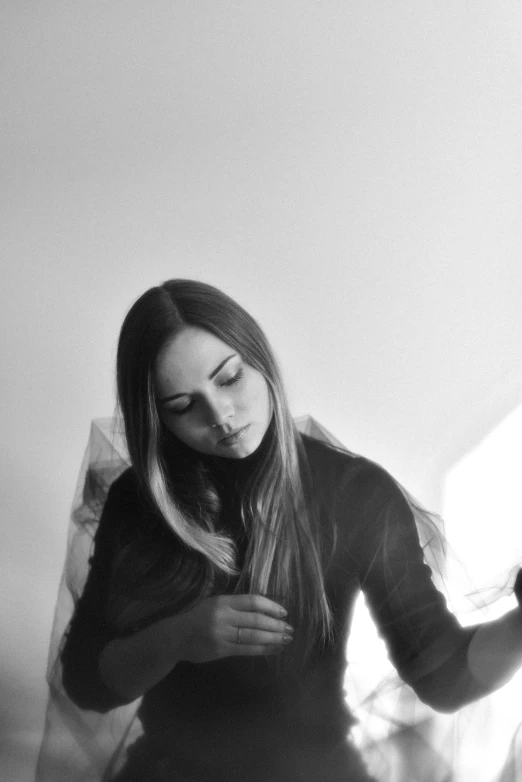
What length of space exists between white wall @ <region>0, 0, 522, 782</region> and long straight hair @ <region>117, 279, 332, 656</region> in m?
0.05

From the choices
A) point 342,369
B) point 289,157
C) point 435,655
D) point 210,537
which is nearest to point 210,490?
point 210,537

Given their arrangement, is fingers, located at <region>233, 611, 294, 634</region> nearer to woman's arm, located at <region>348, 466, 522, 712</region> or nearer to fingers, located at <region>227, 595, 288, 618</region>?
fingers, located at <region>227, 595, 288, 618</region>

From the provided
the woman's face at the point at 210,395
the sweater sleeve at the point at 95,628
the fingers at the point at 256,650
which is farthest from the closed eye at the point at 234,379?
the fingers at the point at 256,650

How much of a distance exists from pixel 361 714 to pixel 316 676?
0.23ft

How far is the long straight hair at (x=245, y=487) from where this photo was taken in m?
1.03

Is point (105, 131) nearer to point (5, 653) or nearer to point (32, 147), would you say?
point (32, 147)

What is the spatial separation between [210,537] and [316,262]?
1.24 ft

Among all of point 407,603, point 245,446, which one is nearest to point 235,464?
point 245,446

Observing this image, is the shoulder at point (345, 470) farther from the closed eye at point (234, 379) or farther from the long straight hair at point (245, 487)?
the closed eye at point (234, 379)

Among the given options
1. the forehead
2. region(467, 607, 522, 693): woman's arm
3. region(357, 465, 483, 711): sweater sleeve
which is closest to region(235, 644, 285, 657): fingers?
region(357, 465, 483, 711): sweater sleeve

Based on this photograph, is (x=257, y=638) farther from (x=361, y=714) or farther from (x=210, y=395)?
(x=210, y=395)

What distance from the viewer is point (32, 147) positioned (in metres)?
1.19

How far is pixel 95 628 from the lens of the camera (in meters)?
1.09

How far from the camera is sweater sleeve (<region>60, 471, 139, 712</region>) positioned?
42.4 inches
